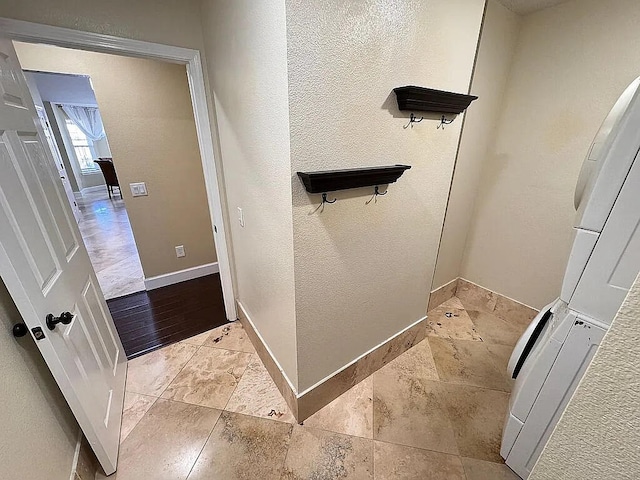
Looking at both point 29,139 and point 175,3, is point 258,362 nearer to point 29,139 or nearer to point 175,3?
point 29,139

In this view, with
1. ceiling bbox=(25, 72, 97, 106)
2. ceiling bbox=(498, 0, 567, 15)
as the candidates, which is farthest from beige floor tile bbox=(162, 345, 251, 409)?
ceiling bbox=(25, 72, 97, 106)

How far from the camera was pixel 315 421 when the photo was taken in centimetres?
152

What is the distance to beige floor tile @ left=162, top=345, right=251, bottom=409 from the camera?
165cm

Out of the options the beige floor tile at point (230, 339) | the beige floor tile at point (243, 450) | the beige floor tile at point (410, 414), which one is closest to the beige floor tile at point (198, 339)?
the beige floor tile at point (230, 339)

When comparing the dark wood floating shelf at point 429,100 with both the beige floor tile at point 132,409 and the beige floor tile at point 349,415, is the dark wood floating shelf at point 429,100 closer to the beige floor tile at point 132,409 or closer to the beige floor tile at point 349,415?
the beige floor tile at point 349,415

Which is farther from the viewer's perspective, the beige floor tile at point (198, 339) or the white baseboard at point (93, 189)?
the white baseboard at point (93, 189)

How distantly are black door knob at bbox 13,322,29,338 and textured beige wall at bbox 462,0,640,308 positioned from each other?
2.80m

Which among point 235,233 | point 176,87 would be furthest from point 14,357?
point 176,87

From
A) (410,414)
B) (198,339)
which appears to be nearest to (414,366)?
(410,414)

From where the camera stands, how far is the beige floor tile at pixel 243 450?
1.29 metres

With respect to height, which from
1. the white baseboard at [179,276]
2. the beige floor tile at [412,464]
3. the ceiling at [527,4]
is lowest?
the beige floor tile at [412,464]

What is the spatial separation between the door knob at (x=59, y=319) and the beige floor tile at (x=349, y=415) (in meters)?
1.30

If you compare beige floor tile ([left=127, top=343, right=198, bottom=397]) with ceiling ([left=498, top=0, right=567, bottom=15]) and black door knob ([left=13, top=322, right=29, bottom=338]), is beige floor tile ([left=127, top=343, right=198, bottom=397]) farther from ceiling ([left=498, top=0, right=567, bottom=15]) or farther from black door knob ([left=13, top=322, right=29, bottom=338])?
ceiling ([left=498, top=0, right=567, bottom=15])

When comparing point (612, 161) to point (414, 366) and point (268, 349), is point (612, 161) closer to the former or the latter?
point (414, 366)
